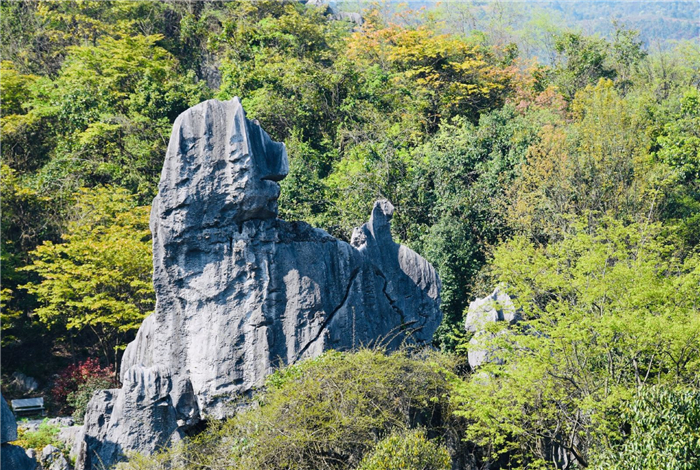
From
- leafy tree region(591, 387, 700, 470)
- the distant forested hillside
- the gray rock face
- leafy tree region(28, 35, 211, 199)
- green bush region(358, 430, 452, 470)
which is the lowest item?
green bush region(358, 430, 452, 470)

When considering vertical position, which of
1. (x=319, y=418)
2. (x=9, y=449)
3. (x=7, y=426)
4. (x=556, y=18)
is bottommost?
(x=9, y=449)

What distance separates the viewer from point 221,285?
42.6 feet

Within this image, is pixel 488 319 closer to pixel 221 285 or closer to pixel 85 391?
pixel 221 285

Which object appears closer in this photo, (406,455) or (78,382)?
(406,455)

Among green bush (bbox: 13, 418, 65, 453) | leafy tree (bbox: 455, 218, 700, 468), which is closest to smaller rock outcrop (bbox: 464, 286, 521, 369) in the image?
leafy tree (bbox: 455, 218, 700, 468)

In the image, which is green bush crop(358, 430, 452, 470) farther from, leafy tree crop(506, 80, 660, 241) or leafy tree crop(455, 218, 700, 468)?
leafy tree crop(506, 80, 660, 241)

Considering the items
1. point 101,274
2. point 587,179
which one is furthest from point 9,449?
point 587,179

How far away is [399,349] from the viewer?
1439 cm

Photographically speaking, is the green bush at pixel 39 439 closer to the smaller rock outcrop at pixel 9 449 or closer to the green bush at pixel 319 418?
the smaller rock outcrop at pixel 9 449

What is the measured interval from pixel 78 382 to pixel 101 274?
Result: 2.46 metres

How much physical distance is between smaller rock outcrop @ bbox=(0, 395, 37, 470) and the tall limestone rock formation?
117 centimetres

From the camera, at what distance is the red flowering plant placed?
16.9 m

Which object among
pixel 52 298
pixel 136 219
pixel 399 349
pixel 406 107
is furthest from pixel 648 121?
pixel 52 298

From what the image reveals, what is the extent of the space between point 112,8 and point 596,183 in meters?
17.6
